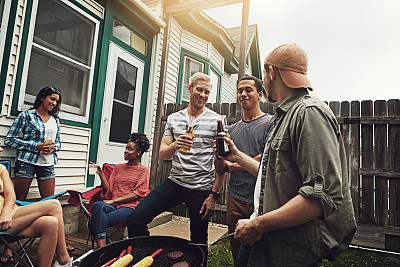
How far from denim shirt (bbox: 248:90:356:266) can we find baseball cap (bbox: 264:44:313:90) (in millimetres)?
88

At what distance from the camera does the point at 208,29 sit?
759 cm

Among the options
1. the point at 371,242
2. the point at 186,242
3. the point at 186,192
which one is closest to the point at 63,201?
the point at 186,192

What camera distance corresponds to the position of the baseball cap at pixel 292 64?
1192 mm

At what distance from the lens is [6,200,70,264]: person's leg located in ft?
7.32

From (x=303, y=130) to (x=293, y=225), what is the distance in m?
0.40

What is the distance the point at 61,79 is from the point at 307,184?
4.24m

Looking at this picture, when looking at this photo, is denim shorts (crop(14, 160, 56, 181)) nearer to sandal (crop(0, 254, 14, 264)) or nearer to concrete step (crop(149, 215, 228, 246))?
sandal (crop(0, 254, 14, 264))

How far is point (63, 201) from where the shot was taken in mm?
3588

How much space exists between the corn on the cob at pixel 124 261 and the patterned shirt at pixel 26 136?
7.45ft

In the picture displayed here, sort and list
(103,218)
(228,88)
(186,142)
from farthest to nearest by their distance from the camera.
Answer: (228,88)
(103,218)
(186,142)

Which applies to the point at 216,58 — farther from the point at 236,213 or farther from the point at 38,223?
the point at 38,223

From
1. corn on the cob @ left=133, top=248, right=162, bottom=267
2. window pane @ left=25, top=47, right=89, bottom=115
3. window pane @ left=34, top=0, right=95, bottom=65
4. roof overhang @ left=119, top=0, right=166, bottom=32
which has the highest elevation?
roof overhang @ left=119, top=0, right=166, bottom=32

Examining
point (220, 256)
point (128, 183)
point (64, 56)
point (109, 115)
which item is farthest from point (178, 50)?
point (220, 256)

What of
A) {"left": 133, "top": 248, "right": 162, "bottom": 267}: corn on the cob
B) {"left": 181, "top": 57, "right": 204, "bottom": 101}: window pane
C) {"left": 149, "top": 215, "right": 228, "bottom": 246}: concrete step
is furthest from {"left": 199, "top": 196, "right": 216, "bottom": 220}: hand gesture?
{"left": 181, "top": 57, "right": 204, "bottom": 101}: window pane
